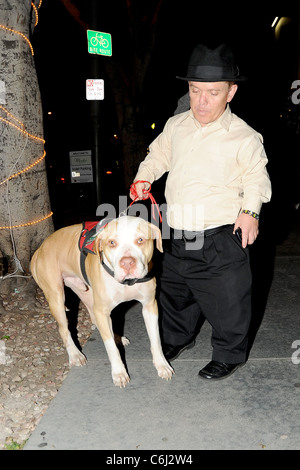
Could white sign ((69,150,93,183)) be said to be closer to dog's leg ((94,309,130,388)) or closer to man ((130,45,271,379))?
man ((130,45,271,379))

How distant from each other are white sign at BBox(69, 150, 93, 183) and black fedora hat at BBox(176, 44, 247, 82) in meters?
7.06

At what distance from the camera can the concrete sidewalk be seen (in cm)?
263

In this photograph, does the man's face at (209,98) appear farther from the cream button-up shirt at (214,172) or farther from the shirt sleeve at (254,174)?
the shirt sleeve at (254,174)

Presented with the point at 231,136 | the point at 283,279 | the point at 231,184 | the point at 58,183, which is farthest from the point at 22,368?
the point at 58,183

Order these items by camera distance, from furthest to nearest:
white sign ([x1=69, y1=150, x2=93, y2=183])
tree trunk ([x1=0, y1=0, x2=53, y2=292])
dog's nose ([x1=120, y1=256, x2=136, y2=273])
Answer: white sign ([x1=69, y1=150, x2=93, y2=183]) < tree trunk ([x1=0, y1=0, x2=53, y2=292]) < dog's nose ([x1=120, y1=256, x2=136, y2=273])

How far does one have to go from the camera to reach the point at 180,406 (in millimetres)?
2980

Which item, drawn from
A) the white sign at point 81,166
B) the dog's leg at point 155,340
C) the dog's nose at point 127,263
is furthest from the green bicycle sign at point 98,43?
the dog's nose at point 127,263

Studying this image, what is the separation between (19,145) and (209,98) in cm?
271

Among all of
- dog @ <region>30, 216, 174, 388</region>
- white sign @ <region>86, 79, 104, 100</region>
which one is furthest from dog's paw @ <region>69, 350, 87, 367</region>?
white sign @ <region>86, 79, 104, 100</region>

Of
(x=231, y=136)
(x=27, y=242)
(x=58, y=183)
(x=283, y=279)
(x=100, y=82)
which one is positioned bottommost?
(x=58, y=183)

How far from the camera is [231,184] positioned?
315 cm

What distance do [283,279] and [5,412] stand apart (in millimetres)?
3722

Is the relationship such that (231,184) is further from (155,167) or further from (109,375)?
(109,375)

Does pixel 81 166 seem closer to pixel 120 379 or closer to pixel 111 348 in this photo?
pixel 111 348
